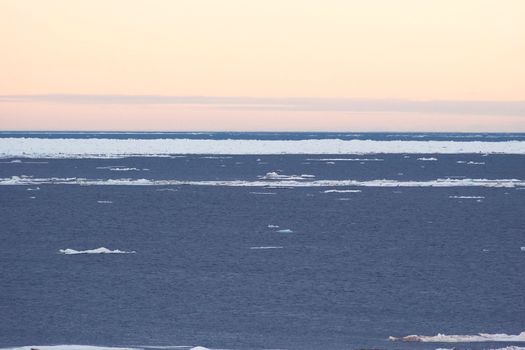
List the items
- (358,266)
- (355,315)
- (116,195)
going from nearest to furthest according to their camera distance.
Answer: (355,315) → (358,266) → (116,195)

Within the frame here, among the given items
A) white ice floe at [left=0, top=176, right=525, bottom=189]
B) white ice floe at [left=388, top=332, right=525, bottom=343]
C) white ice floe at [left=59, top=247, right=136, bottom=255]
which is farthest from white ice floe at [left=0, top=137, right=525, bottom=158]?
white ice floe at [left=388, top=332, right=525, bottom=343]

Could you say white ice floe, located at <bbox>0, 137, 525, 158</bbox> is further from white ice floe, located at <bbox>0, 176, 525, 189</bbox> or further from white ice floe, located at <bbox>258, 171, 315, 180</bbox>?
white ice floe, located at <bbox>0, 176, 525, 189</bbox>

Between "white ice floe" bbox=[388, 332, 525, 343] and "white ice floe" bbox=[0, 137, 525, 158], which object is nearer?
"white ice floe" bbox=[388, 332, 525, 343]

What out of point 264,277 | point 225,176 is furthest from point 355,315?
point 225,176

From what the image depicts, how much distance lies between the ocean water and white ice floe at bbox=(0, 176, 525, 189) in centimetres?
421

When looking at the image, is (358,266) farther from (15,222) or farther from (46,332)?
(15,222)

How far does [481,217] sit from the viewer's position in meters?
19.0

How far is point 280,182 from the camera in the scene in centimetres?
3020

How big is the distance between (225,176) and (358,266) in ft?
70.0

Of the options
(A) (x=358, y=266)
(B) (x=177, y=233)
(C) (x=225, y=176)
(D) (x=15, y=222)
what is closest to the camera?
(A) (x=358, y=266)

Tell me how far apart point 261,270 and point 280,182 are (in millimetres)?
18073

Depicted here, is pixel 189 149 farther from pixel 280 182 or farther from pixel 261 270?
pixel 261 270

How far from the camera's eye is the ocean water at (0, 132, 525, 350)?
873cm

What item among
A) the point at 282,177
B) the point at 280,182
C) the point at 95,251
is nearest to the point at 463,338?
the point at 95,251
